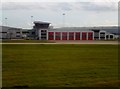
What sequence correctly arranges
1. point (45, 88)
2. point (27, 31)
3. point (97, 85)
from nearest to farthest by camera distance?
point (45, 88)
point (97, 85)
point (27, 31)

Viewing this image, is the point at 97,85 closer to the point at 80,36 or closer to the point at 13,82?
the point at 13,82

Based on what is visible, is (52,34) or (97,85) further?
(52,34)

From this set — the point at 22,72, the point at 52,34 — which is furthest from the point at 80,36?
the point at 22,72

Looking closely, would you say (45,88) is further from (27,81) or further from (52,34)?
(52,34)

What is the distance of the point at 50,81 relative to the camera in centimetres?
1126

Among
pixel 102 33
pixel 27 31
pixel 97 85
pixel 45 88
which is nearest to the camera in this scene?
pixel 45 88

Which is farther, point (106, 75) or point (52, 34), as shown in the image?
point (52, 34)

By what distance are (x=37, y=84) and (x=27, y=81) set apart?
0.84 meters

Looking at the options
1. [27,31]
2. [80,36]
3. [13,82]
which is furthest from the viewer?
[27,31]

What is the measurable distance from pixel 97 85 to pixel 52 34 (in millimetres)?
100595

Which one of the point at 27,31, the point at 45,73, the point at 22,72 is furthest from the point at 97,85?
the point at 27,31

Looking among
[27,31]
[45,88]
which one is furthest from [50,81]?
[27,31]

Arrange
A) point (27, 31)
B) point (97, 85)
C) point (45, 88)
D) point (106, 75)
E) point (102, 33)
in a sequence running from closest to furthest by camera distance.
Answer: point (45, 88) < point (97, 85) < point (106, 75) < point (102, 33) < point (27, 31)

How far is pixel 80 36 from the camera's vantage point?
361 feet
